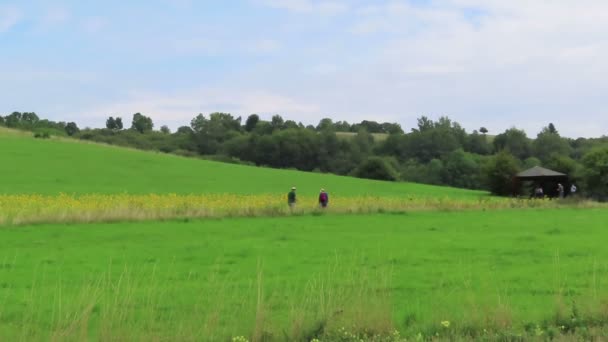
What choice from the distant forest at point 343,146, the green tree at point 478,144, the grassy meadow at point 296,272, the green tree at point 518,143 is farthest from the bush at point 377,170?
the grassy meadow at point 296,272

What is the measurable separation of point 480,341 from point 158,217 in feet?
65.1

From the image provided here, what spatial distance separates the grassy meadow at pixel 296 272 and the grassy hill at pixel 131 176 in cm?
1798

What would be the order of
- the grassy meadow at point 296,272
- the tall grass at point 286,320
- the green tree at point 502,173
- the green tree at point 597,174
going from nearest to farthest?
the tall grass at point 286,320 < the grassy meadow at point 296,272 < the green tree at point 597,174 < the green tree at point 502,173

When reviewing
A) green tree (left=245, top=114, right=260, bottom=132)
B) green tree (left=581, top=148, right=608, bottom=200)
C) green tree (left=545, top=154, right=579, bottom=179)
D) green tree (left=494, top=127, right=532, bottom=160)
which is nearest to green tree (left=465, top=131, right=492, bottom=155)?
green tree (left=494, top=127, right=532, bottom=160)

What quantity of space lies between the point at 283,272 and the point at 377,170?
258 feet

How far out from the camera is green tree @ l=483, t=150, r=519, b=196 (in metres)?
64.2

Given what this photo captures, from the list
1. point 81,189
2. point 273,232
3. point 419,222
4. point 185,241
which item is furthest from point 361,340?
point 81,189

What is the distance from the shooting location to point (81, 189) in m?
45.9

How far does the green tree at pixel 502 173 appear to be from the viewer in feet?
211

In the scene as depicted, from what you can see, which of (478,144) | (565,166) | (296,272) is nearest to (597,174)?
(565,166)

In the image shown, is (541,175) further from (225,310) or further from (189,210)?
(225,310)

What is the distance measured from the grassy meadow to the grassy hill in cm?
1798

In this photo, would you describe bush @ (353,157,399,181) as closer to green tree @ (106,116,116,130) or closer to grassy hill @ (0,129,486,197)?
grassy hill @ (0,129,486,197)

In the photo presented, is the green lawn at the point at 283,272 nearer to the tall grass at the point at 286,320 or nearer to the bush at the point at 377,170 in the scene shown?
the tall grass at the point at 286,320
